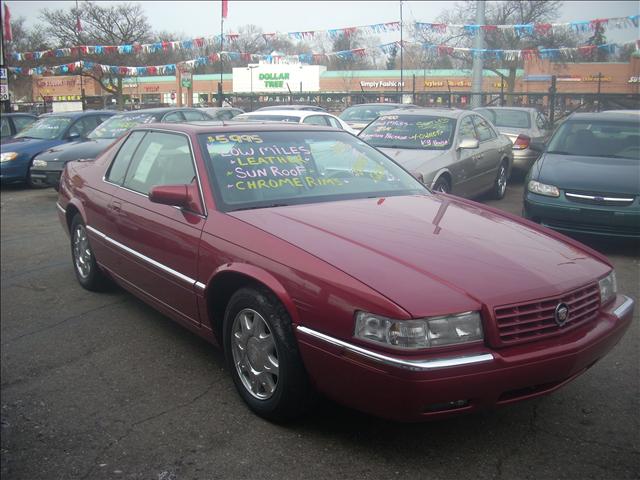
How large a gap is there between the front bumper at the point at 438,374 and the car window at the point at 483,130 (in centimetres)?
682

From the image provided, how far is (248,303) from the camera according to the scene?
306 cm

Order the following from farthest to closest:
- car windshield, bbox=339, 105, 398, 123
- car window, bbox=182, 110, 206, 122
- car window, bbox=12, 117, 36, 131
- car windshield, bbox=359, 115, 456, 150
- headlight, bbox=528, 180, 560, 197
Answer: car windshield, bbox=339, 105, 398, 123, car window, bbox=12, 117, 36, 131, car window, bbox=182, 110, 206, 122, car windshield, bbox=359, 115, 456, 150, headlight, bbox=528, 180, 560, 197

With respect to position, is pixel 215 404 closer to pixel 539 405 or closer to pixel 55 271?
pixel 539 405

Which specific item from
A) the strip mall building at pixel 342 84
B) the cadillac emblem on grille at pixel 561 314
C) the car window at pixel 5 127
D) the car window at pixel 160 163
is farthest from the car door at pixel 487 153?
the strip mall building at pixel 342 84

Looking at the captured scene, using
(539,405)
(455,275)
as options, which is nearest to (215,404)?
(455,275)

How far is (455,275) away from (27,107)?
35001 mm

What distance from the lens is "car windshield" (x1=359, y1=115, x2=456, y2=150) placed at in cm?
825

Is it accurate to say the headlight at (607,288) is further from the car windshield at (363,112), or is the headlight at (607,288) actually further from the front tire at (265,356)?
the car windshield at (363,112)

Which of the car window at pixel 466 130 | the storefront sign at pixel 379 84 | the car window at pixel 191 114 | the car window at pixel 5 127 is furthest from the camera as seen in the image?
the storefront sign at pixel 379 84

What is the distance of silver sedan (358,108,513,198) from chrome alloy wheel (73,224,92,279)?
3.84m

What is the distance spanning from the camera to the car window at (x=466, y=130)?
27.8 ft

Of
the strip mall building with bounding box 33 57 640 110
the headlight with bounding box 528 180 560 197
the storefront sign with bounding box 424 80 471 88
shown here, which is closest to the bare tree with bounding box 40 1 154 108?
the strip mall building with bounding box 33 57 640 110

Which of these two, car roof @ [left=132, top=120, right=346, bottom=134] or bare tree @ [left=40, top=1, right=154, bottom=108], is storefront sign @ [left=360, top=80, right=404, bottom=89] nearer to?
bare tree @ [left=40, top=1, right=154, bottom=108]

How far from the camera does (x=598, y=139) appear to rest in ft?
24.8
